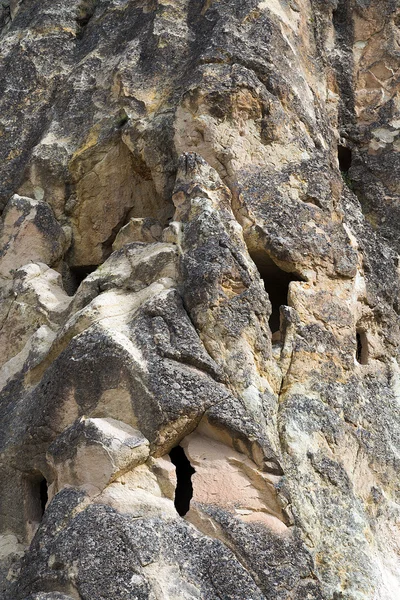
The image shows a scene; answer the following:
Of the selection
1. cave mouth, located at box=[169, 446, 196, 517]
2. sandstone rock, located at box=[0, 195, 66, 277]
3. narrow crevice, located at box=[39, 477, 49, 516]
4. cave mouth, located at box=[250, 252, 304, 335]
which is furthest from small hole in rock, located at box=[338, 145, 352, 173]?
narrow crevice, located at box=[39, 477, 49, 516]

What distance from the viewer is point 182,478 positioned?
8523mm

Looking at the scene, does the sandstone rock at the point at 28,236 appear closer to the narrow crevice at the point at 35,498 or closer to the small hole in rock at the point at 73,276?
the small hole in rock at the point at 73,276

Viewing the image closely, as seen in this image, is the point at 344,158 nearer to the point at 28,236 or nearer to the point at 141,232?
the point at 141,232

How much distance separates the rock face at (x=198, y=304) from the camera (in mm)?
7645

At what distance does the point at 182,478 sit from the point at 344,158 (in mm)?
6908

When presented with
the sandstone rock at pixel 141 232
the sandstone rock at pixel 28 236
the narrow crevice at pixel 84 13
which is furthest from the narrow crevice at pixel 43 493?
the narrow crevice at pixel 84 13

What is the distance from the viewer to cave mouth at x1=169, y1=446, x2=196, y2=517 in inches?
327

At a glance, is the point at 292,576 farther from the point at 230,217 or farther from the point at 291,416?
the point at 230,217

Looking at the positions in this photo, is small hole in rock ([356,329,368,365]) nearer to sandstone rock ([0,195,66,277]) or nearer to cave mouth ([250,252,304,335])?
cave mouth ([250,252,304,335])

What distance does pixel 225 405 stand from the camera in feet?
26.6

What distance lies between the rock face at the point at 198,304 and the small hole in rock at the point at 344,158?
0.02m

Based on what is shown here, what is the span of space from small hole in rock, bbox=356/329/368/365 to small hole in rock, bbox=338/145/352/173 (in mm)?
3740

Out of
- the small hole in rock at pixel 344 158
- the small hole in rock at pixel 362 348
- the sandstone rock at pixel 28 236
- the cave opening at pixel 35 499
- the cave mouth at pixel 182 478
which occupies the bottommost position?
the cave opening at pixel 35 499

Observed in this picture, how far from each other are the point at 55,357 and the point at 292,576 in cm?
345
